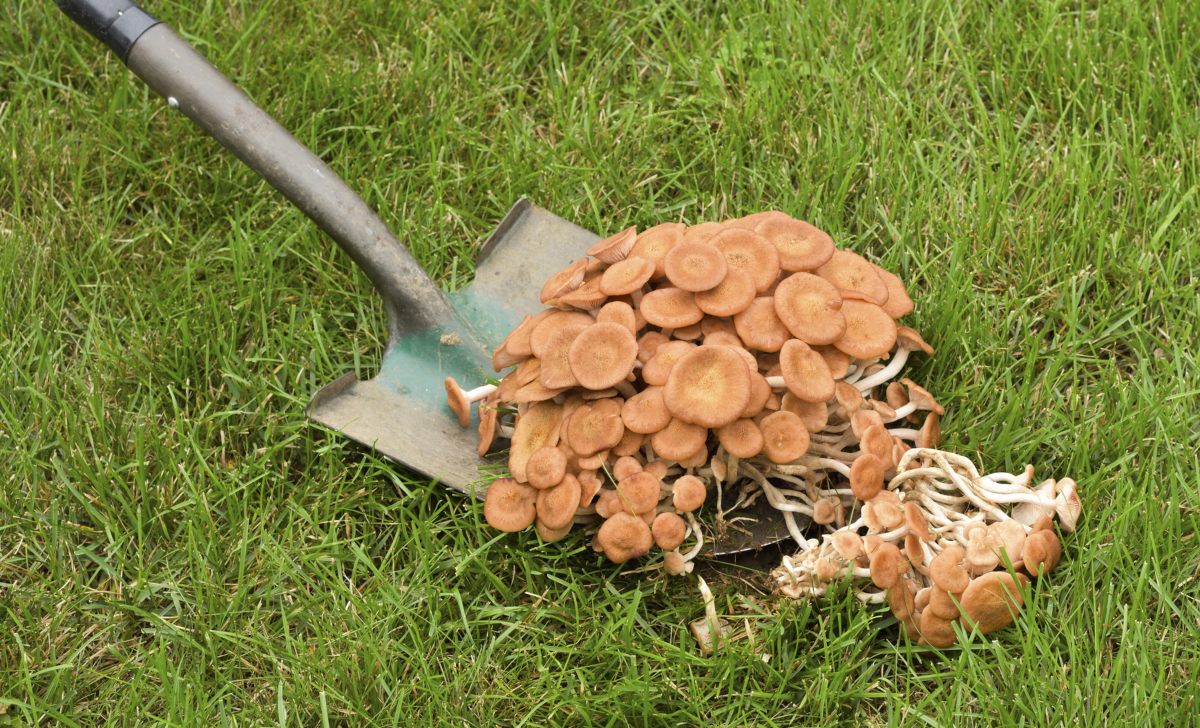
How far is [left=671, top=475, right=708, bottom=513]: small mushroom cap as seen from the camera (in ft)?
9.07

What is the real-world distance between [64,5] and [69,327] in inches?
36.0

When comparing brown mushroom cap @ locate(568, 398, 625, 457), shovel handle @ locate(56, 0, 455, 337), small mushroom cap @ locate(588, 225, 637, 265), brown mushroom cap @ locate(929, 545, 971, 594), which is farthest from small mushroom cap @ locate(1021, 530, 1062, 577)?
shovel handle @ locate(56, 0, 455, 337)

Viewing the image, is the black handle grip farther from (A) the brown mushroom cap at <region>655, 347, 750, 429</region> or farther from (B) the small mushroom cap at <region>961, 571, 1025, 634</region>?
(B) the small mushroom cap at <region>961, 571, 1025, 634</region>

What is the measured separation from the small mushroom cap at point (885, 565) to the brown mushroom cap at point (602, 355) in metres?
0.69

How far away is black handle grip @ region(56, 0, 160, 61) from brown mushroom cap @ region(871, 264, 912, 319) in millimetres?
2124

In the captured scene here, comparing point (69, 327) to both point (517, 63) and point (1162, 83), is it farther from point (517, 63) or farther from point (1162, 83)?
point (1162, 83)

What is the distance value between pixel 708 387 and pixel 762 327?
22cm

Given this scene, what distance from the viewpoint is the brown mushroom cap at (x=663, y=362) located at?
2764 mm

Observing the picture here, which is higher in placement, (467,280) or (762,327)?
(762,327)

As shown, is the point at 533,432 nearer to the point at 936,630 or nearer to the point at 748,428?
the point at 748,428

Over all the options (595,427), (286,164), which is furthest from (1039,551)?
(286,164)

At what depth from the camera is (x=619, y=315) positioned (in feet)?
9.33

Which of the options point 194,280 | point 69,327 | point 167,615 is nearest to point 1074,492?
point 167,615

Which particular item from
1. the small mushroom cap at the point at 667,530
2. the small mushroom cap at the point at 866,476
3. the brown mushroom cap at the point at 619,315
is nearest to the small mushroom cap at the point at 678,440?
the small mushroom cap at the point at 667,530
